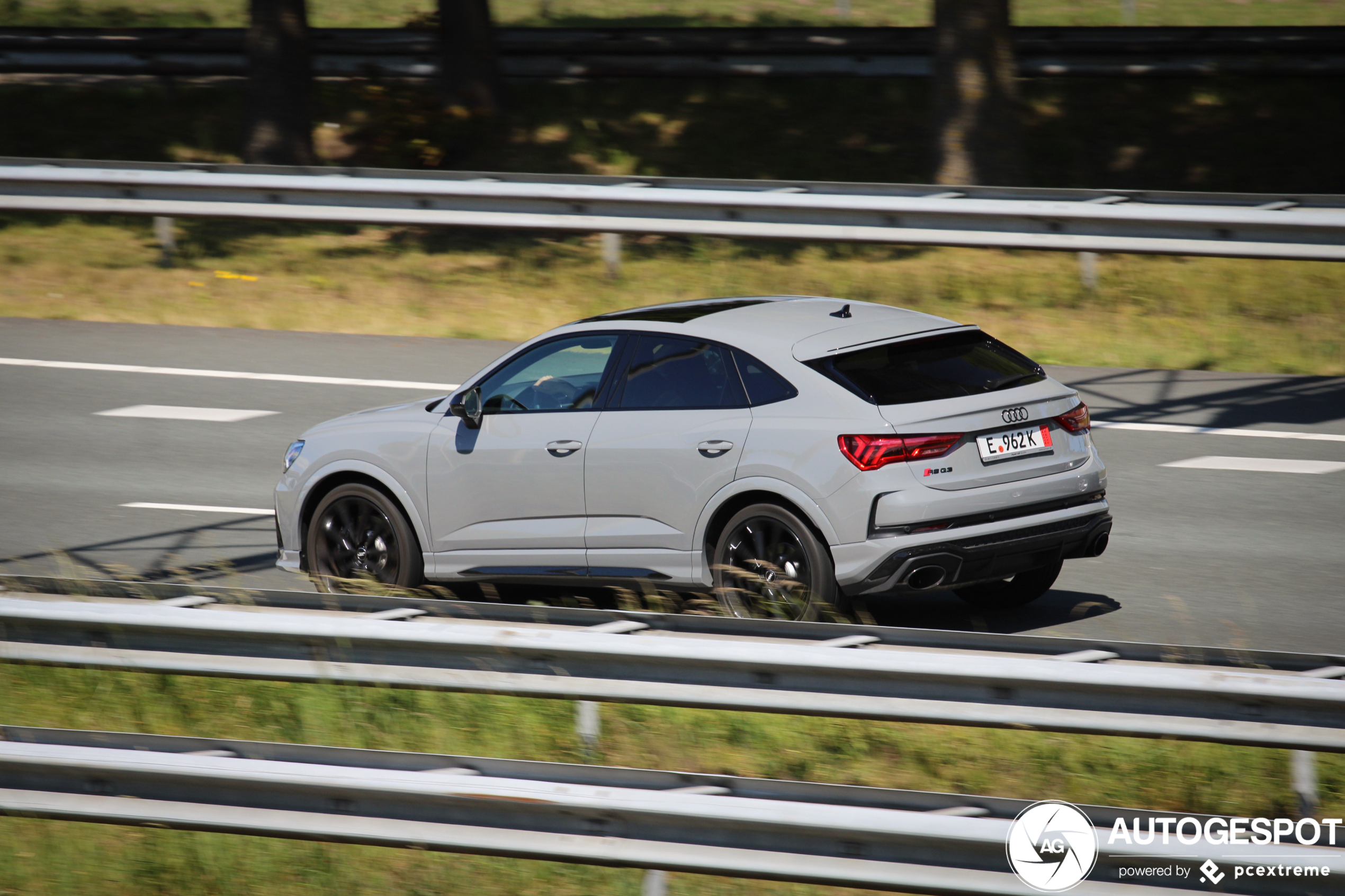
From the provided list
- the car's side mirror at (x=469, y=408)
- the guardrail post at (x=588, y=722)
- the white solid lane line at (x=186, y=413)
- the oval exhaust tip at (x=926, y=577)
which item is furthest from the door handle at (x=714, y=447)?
the white solid lane line at (x=186, y=413)

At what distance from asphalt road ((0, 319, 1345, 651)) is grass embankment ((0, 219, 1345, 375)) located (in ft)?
1.36

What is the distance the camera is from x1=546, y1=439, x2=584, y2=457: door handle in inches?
312

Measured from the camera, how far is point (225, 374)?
1349 centimetres

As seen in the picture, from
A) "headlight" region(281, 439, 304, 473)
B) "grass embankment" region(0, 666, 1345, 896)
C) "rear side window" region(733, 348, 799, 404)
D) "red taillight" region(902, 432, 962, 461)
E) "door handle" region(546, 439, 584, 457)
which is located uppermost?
"rear side window" region(733, 348, 799, 404)

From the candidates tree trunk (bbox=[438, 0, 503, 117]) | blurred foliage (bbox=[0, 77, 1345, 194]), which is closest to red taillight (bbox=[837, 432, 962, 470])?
blurred foliage (bbox=[0, 77, 1345, 194])

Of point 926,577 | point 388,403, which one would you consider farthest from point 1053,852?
point 388,403

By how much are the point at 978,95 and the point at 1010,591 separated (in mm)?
8991

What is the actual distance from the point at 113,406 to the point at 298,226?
5184mm

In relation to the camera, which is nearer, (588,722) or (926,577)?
(588,722)

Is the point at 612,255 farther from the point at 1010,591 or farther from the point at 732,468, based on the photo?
the point at 732,468

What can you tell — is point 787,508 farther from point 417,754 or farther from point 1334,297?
point 1334,297

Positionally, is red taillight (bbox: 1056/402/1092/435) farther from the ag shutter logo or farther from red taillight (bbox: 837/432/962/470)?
the ag shutter logo

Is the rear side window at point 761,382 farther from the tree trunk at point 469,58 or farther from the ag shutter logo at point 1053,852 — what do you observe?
the tree trunk at point 469,58

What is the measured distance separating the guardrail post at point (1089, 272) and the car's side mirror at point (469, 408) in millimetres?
7589
